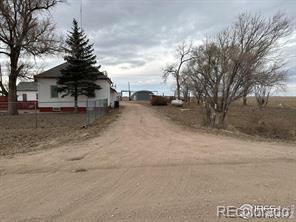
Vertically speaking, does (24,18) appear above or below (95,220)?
above

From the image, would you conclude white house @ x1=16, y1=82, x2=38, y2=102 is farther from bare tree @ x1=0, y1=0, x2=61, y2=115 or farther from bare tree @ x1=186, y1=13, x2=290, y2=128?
bare tree @ x1=186, y1=13, x2=290, y2=128

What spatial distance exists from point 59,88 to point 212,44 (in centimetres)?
1748

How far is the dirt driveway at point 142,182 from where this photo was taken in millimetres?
4684

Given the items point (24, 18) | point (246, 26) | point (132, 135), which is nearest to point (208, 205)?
point (132, 135)

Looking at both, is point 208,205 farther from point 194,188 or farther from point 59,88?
point 59,88

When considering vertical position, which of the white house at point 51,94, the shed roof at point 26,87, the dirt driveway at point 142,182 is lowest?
the dirt driveway at point 142,182

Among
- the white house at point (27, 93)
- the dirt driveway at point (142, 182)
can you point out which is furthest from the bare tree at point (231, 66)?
the white house at point (27, 93)

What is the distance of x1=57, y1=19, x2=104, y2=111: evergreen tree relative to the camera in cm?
3014

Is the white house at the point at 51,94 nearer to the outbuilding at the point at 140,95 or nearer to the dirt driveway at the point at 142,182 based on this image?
the dirt driveway at the point at 142,182

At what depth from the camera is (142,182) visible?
20.1ft

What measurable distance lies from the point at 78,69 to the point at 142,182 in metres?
25.5

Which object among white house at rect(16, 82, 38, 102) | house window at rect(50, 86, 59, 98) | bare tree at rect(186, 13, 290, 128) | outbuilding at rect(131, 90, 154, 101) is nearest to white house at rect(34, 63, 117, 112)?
house window at rect(50, 86, 59, 98)

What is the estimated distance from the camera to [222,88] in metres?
18.4

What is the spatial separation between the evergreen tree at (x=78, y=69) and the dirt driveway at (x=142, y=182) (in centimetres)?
2112
